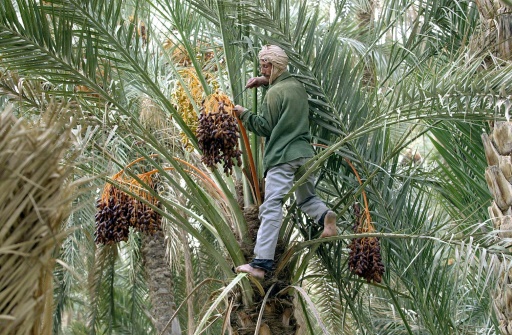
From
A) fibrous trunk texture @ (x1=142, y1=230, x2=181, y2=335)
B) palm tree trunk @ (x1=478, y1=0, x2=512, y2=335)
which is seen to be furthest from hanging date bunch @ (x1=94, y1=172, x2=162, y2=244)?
fibrous trunk texture @ (x1=142, y1=230, x2=181, y2=335)

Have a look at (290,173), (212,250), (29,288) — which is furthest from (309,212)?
(29,288)

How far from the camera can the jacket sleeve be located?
5840mm

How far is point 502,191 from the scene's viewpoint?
5.38 meters

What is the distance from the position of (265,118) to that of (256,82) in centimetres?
32

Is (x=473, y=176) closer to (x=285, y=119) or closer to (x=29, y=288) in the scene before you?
(x=285, y=119)

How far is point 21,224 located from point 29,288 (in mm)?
194

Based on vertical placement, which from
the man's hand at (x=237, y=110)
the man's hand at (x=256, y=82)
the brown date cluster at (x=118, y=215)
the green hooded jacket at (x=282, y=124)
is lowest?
the brown date cluster at (x=118, y=215)

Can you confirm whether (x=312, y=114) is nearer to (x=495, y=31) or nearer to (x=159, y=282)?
(x=495, y=31)

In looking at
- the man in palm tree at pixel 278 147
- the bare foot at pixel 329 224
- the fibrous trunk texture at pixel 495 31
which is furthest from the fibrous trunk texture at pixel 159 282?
the fibrous trunk texture at pixel 495 31

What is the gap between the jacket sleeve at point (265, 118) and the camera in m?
5.84

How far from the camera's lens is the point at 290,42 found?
6.55m

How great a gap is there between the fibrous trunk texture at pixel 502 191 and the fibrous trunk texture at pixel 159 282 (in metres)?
4.94

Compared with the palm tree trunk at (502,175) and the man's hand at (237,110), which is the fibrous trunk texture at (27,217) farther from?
the palm tree trunk at (502,175)

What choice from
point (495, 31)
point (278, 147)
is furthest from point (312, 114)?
point (495, 31)
